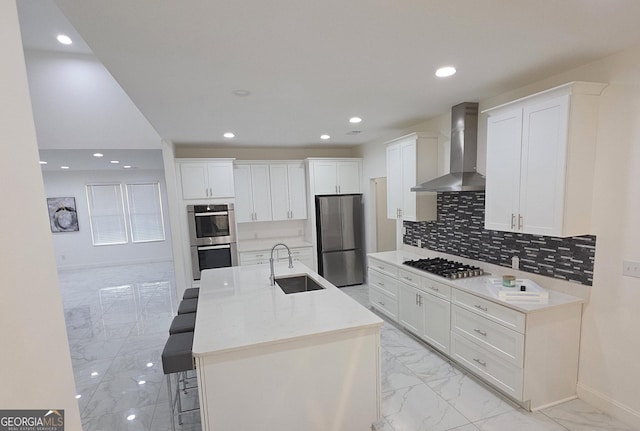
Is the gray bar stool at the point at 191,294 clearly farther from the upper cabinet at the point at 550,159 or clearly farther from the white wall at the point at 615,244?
the white wall at the point at 615,244

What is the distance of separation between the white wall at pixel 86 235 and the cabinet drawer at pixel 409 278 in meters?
7.22

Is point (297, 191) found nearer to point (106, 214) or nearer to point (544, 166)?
point (544, 166)

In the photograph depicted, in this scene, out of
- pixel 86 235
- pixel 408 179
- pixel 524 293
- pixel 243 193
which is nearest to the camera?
pixel 524 293

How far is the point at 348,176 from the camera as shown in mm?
5652

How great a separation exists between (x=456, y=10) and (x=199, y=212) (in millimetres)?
4350

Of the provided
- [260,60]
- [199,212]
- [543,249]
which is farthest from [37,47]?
[543,249]

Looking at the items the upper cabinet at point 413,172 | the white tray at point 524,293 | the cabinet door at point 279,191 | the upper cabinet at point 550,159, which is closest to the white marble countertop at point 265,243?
the cabinet door at point 279,191

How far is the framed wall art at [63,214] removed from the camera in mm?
7715

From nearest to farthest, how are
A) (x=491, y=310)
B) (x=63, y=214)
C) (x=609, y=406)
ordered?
(x=609, y=406) < (x=491, y=310) < (x=63, y=214)

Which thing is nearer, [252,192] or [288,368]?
[288,368]

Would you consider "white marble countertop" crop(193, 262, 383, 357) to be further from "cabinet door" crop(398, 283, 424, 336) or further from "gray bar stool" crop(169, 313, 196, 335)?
"cabinet door" crop(398, 283, 424, 336)

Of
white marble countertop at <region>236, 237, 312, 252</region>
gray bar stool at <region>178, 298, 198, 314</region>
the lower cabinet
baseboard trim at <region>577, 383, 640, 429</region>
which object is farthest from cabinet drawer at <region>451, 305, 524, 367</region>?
white marble countertop at <region>236, 237, 312, 252</region>

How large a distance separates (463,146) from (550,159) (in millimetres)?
1017

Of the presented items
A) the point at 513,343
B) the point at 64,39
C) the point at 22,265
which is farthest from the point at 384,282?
the point at 64,39
